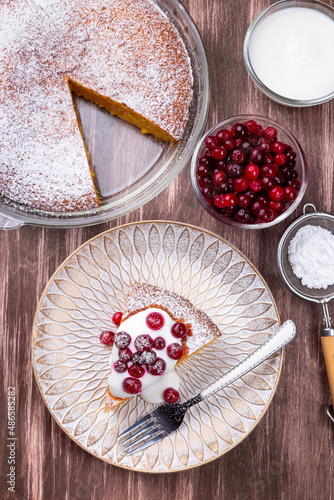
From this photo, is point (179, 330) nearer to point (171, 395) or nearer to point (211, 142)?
point (171, 395)

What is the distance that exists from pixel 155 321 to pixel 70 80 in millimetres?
956

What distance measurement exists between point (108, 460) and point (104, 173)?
106 centimetres

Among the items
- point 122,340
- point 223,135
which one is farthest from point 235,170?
point 122,340

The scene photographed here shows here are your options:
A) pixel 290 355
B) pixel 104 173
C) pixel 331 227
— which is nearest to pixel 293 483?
pixel 290 355

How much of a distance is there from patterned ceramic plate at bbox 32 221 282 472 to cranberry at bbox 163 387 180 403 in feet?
0.29

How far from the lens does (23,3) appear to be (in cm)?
147

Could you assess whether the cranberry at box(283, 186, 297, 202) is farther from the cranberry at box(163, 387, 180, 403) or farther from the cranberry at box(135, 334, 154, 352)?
the cranberry at box(163, 387, 180, 403)

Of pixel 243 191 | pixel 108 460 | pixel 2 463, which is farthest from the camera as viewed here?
pixel 2 463

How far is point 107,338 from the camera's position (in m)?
1.47

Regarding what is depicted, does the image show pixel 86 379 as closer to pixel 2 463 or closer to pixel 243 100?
pixel 2 463

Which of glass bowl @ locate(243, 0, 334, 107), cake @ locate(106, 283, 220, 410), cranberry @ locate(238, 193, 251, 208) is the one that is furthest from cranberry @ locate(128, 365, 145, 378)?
glass bowl @ locate(243, 0, 334, 107)

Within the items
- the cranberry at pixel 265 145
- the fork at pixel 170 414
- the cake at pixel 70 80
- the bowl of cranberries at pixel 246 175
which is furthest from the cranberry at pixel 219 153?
the fork at pixel 170 414

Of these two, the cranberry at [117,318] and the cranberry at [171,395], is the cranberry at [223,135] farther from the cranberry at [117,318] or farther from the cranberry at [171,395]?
the cranberry at [171,395]

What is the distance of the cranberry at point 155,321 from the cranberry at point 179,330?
0.15 feet
